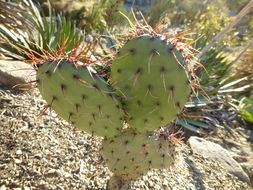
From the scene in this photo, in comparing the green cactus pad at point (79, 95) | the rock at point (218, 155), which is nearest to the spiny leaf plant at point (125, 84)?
the green cactus pad at point (79, 95)

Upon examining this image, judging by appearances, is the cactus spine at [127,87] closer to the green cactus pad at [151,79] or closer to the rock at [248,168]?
the green cactus pad at [151,79]

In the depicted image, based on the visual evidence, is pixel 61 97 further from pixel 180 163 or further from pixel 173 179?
pixel 180 163

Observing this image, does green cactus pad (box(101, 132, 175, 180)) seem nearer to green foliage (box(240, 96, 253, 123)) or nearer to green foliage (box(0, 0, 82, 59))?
green foliage (box(0, 0, 82, 59))

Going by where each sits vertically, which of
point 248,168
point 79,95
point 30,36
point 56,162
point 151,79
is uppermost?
point 151,79

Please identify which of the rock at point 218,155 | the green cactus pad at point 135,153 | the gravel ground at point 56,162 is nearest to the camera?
the green cactus pad at point 135,153

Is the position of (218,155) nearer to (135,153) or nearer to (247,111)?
(247,111)

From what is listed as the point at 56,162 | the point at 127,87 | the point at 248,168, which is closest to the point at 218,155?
the point at 248,168
